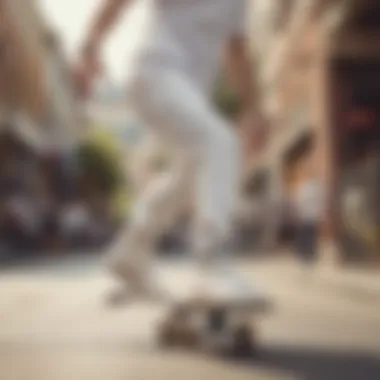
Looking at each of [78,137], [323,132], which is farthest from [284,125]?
[78,137]

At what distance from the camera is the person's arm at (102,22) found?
2.03 ft

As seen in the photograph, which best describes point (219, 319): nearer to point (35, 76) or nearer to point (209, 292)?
point (209, 292)


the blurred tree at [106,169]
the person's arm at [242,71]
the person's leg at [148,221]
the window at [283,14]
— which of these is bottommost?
the person's leg at [148,221]

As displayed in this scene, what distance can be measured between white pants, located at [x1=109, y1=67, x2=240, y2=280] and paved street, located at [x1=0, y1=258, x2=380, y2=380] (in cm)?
4

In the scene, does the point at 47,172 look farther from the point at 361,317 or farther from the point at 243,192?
the point at 361,317

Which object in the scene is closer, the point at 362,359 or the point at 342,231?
the point at 362,359

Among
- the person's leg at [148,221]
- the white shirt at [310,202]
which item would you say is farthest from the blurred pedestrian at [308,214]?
the person's leg at [148,221]

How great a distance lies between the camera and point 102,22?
2.06 feet

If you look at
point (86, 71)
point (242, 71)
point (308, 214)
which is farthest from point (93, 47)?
point (308, 214)

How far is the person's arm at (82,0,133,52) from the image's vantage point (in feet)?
2.03

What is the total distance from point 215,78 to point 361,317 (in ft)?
0.76

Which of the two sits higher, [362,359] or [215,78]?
[215,78]

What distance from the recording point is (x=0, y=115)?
0.70 meters

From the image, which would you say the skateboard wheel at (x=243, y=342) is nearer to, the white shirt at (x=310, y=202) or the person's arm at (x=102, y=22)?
the white shirt at (x=310, y=202)
